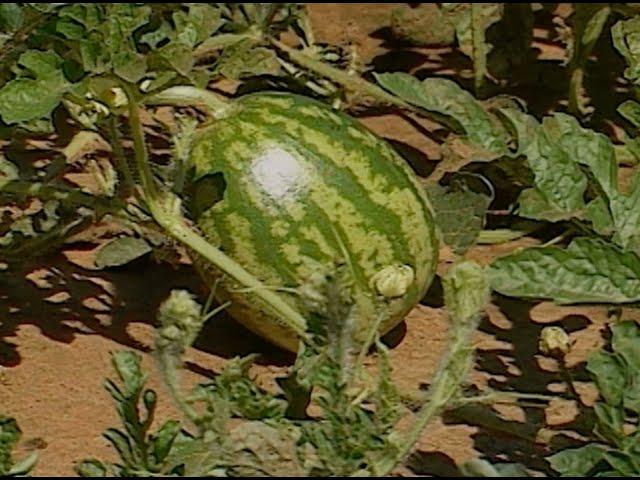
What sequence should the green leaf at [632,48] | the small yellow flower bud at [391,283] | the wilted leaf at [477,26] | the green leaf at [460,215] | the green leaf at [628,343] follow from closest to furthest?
the green leaf at [628,343]
the small yellow flower bud at [391,283]
the green leaf at [632,48]
the green leaf at [460,215]
the wilted leaf at [477,26]

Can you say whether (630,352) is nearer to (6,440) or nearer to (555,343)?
(555,343)

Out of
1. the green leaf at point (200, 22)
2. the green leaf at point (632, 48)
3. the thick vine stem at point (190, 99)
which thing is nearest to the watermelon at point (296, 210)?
the thick vine stem at point (190, 99)

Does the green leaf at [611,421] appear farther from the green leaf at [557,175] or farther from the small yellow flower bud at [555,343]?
the green leaf at [557,175]

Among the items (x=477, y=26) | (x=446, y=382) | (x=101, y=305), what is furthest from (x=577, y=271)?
(x=477, y=26)

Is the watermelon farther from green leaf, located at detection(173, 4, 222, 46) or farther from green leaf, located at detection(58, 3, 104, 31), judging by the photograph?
green leaf, located at detection(58, 3, 104, 31)

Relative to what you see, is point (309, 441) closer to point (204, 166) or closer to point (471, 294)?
point (471, 294)
